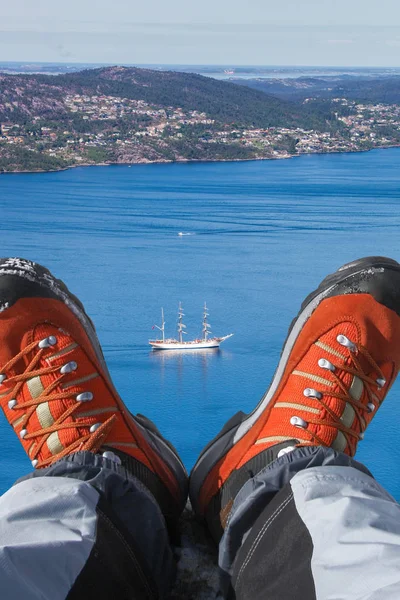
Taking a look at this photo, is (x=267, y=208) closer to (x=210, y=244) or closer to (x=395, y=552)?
(x=210, y=244)

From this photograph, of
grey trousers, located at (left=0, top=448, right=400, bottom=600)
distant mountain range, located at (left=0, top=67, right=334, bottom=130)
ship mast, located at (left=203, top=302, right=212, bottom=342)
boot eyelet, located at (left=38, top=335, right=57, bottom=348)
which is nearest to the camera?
grey trousers, located at (left=0, top=448, right=400, bottom=600)

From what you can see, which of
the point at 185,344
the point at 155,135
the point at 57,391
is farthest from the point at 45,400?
the point at 155,135

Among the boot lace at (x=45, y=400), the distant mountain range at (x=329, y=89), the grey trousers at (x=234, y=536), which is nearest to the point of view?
the grey trousers at (x=234, y=536)

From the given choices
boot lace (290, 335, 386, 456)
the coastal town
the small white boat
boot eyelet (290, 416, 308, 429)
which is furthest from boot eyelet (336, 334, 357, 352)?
the coastal town

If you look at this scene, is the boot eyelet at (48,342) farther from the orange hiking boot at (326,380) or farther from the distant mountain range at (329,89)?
the distant mountain range at (329,89)

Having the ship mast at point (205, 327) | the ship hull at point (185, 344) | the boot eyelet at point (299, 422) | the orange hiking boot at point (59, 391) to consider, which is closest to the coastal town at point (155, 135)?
the ship mast at point (205, 327)

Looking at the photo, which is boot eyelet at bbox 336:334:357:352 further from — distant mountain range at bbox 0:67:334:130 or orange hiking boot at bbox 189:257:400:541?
distant mountain range at bbox 0:67:334:130
